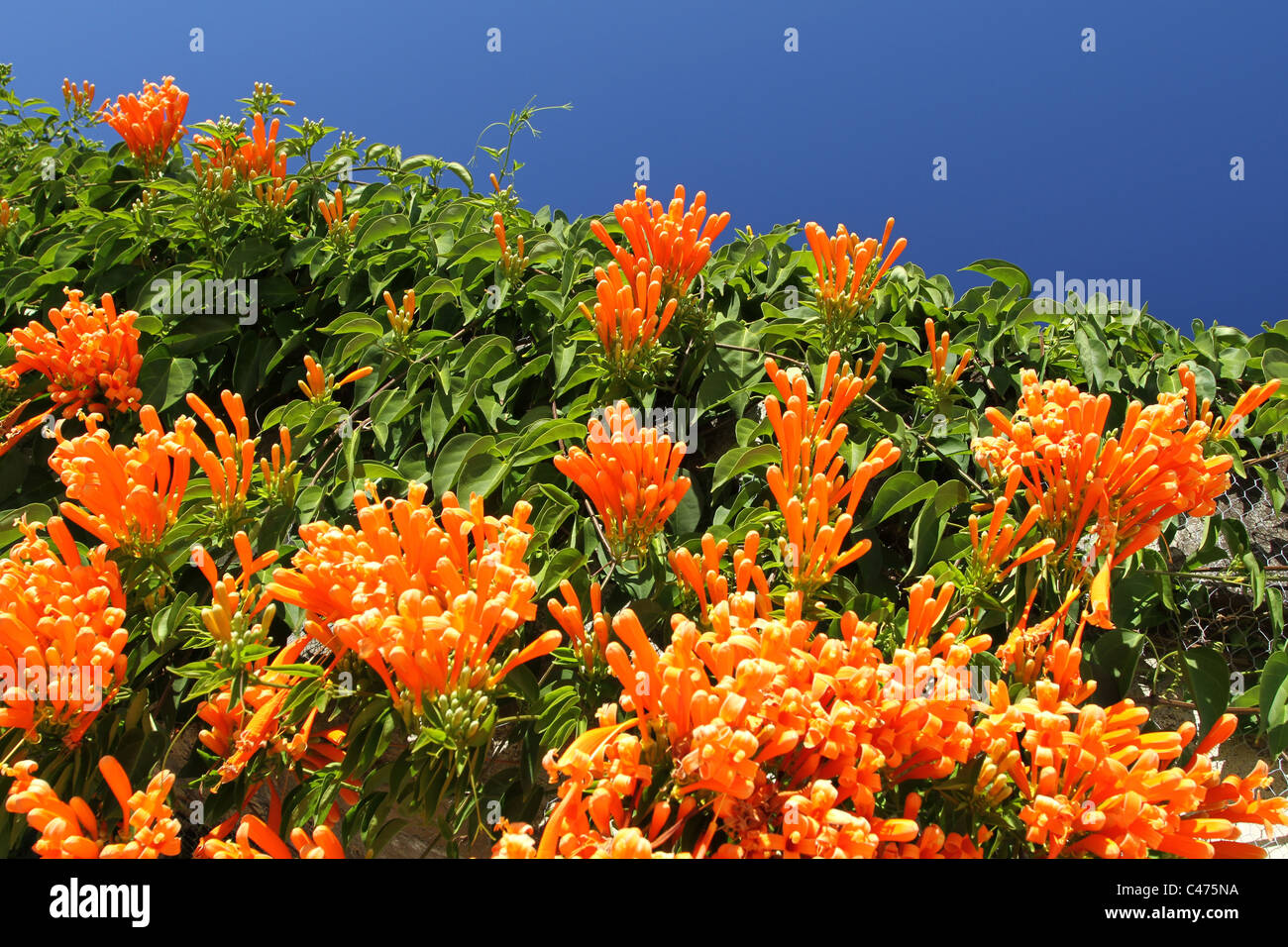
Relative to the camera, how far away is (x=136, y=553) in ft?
6.99

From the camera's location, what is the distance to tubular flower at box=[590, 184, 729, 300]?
239 centimetres

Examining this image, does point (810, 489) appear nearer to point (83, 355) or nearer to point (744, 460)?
point (744, 460)

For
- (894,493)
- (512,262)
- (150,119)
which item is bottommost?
(894,493)

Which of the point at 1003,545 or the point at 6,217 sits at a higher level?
the point at 6,217

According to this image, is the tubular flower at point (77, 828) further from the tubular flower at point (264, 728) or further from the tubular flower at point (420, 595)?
the tubular flower at point (420, 595)

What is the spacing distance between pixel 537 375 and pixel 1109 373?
1866mm

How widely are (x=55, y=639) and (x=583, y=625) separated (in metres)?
1.19

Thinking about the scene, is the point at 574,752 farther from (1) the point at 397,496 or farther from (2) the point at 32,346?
(2) the point at 32,346

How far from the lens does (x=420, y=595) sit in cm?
140

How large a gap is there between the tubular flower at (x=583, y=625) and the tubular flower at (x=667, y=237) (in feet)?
3.44

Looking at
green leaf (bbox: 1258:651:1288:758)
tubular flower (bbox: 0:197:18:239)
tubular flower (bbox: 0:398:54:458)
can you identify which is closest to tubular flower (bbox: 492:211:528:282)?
tubular flower (bbox: 0:398:54:458)

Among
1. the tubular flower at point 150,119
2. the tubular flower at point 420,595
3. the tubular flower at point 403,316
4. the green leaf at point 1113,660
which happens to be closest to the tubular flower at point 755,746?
the tubular flower at point 420,595

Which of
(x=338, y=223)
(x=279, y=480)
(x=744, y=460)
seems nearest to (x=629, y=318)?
(x=744, y=460)
